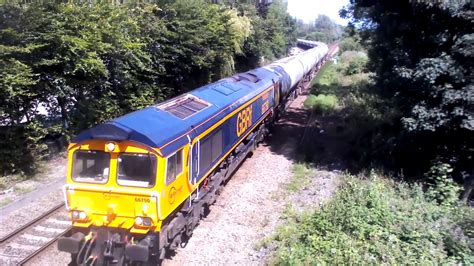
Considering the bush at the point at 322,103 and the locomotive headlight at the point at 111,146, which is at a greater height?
the locomotive headlight at the point at 111,146

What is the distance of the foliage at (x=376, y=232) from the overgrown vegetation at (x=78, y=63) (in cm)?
901

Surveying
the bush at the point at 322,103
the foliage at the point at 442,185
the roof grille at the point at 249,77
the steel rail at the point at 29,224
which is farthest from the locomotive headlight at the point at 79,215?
the bush at the point at 322,103

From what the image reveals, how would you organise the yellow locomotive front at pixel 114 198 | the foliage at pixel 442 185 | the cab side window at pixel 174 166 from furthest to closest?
the foliage at pixel 442 185
the cab side window at pixel 174 166
the yellow locomotive front at pixel 114 198

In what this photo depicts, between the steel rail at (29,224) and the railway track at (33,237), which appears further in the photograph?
the steel rail at (29,224)

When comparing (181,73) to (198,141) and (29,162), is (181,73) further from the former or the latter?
(198,141)

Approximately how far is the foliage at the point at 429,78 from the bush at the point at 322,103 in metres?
12.3

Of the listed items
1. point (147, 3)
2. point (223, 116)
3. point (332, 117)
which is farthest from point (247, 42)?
point (223, 116)

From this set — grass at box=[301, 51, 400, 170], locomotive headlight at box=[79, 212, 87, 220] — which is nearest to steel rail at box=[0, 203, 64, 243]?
locomotive headlight at box=[79, 212, 87, 220]

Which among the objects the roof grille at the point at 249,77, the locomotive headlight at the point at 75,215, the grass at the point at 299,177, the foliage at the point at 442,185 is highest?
A: the roof grille at the point at 249,77

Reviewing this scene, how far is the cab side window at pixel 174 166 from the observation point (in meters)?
8.48

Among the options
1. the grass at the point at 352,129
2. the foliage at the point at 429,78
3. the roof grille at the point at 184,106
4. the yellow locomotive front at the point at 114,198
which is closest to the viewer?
the yellow locomotive front at the point at 114,198

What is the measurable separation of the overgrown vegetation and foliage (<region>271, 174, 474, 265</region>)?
29.5ft

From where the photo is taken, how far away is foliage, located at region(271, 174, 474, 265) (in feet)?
28.3

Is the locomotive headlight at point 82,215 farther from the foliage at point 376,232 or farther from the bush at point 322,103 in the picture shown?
the bush at point 322,103
